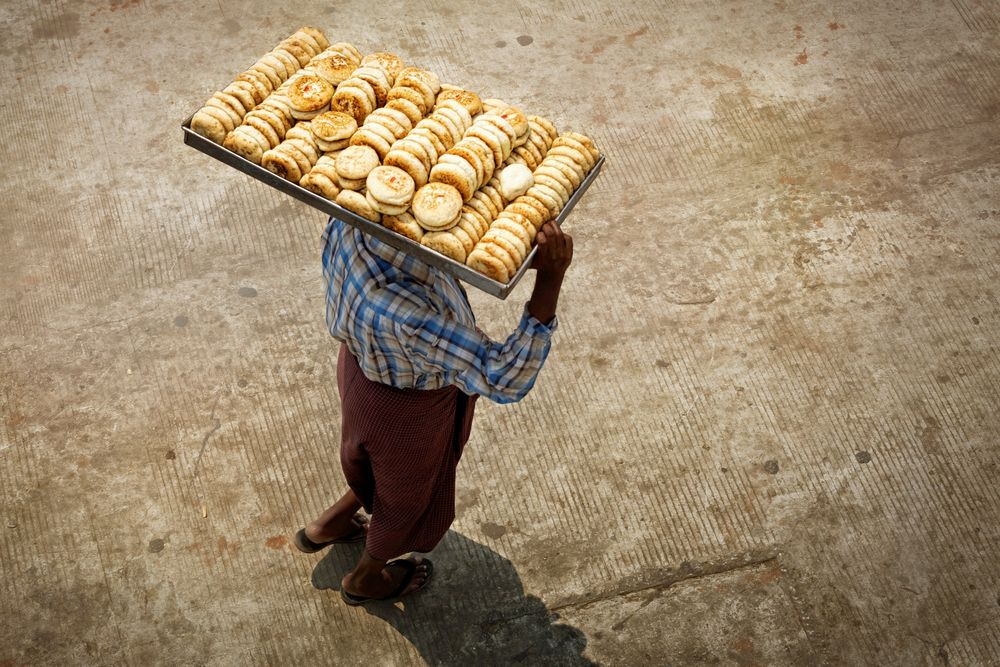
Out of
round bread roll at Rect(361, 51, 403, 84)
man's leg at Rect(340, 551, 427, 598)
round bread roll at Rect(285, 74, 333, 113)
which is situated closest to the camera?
round bread roll at Rect(285, 74, 333, 113)

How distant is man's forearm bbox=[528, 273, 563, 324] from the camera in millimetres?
2020

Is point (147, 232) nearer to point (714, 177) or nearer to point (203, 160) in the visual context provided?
point (203, 160)

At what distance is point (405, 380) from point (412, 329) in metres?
0.26

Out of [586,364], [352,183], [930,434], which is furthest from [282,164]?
[930,434]

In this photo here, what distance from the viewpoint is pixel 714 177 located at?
389 cm

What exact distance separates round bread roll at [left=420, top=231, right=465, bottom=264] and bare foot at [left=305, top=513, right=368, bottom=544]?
4.12 ft

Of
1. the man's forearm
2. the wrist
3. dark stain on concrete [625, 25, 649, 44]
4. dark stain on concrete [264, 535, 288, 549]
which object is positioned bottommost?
dark stain on concrete [264, 535, 288, 549]

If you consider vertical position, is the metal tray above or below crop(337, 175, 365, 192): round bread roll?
below

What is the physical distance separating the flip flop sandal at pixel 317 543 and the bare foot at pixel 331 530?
0.05 ft

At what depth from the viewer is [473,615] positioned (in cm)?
291

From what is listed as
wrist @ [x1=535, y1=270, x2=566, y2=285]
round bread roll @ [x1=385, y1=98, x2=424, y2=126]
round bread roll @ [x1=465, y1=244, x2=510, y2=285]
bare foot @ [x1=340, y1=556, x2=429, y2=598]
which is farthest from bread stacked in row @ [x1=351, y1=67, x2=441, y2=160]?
bare foot @ [x1=340, y1=556, x2=429, y2=598]

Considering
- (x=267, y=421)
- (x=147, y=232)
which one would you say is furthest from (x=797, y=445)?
(x=147, y=232)

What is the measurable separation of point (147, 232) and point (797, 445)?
261cm

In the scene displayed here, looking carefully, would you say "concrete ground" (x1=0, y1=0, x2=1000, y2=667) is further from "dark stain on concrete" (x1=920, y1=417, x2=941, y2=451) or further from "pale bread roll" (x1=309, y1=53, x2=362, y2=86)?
"pale bread roll" (x1=309, y1=53, x2=362, y2=86)
